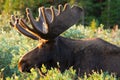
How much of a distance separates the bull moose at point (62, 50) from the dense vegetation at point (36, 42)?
0.23 m

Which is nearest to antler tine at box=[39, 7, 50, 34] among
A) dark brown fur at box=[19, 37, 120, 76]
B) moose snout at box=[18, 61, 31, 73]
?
dark brown fur at box=[19, 37, 120, 76]

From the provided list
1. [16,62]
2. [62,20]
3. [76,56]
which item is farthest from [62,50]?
[16,62]

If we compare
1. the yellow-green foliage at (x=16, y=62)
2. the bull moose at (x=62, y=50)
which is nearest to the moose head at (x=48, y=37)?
the bull moose at (x=62, y=50)

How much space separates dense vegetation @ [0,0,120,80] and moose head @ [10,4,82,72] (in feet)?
0.68

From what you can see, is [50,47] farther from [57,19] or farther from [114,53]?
[114,53]

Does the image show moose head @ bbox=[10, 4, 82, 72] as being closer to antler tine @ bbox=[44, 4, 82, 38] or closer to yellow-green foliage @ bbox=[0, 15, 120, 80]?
antler tine @ bbox=[44, 4, 82, 38]

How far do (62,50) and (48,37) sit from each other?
29 cm

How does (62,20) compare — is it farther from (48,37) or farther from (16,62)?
(16,62)

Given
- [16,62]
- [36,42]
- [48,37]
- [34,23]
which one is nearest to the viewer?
[34,23]

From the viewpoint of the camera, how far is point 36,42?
9.73m

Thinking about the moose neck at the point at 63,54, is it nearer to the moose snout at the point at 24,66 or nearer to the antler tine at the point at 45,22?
the antler tine at the point at 45,22

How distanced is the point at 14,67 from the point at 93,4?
25.7 metres

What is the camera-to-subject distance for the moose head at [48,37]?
22.9 feet

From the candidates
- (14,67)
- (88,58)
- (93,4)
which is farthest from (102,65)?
(93,4)
